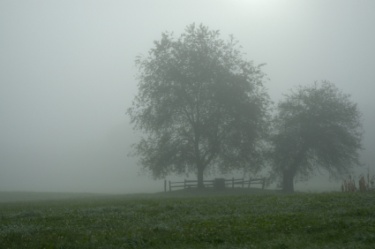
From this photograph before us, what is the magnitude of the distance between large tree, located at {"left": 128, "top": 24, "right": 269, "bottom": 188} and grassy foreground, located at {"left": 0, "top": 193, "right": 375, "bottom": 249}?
2977cm

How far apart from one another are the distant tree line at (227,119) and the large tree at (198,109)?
0.37 feet

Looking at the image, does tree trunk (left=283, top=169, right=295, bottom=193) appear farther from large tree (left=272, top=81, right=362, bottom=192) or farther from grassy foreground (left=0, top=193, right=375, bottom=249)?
grassy foreground (left=0, top=193, right=375, bottom=249)

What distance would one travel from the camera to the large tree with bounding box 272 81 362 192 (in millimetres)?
48875

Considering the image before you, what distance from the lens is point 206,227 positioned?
15.0m

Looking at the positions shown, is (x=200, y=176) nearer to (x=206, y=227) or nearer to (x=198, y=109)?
(x=198, y=109)

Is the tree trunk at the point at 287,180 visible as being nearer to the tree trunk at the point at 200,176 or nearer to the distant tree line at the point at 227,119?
the distant tree line at the point at 227,119

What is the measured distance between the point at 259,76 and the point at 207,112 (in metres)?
7.96

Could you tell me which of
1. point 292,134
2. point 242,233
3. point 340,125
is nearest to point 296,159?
point 292,134

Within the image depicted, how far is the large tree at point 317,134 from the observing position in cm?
4888

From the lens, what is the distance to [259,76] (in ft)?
173

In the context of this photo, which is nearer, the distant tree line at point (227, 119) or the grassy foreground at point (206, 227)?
the grassy foreground at point (206, 227)

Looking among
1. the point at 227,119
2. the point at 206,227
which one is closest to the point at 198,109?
the point at 227,119

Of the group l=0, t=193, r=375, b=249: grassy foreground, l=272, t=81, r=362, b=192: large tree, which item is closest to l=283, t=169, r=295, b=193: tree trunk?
l=272, t=81, r=362, b=192: large tree

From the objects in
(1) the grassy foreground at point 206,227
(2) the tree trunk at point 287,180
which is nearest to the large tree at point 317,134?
(2) the tree trunk at point 287,180
